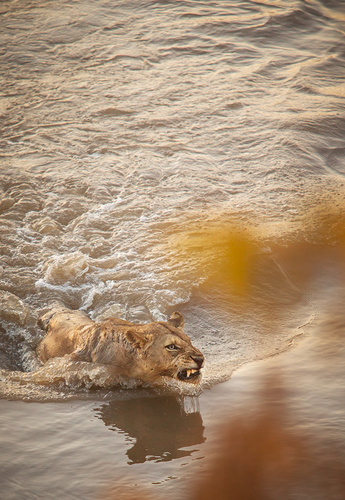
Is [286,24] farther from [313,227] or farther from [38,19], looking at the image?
[313,227]

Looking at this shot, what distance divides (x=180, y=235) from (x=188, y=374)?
3258mm

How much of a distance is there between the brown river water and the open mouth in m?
0.14

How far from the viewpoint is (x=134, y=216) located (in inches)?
328

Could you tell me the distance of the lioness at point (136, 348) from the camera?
4.80 m

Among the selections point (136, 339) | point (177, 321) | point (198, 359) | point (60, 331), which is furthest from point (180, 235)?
point (198, 359)

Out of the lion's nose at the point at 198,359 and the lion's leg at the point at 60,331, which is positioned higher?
the lion's nose at the point at 198,359

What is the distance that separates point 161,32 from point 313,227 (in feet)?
29.2

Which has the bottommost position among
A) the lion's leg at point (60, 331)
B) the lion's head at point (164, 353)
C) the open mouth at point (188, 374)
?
the lion's leg at point (60, 331)

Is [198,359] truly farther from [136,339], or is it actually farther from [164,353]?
[136,339]

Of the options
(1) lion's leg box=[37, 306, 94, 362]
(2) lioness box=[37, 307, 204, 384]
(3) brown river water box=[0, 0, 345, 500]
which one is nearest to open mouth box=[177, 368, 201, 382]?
(2) lioness box=[37, 307, 204, 384]

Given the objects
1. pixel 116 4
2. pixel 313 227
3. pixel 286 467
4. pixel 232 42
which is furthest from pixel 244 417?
pixel 116 4

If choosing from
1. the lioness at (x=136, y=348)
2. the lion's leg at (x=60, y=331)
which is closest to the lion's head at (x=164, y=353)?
the lioness at (x=136, y=348)

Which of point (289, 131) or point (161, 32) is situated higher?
point (161, 32)

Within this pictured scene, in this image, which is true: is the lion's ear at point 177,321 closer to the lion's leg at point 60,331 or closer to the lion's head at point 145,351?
the lion's head at point 145,351
